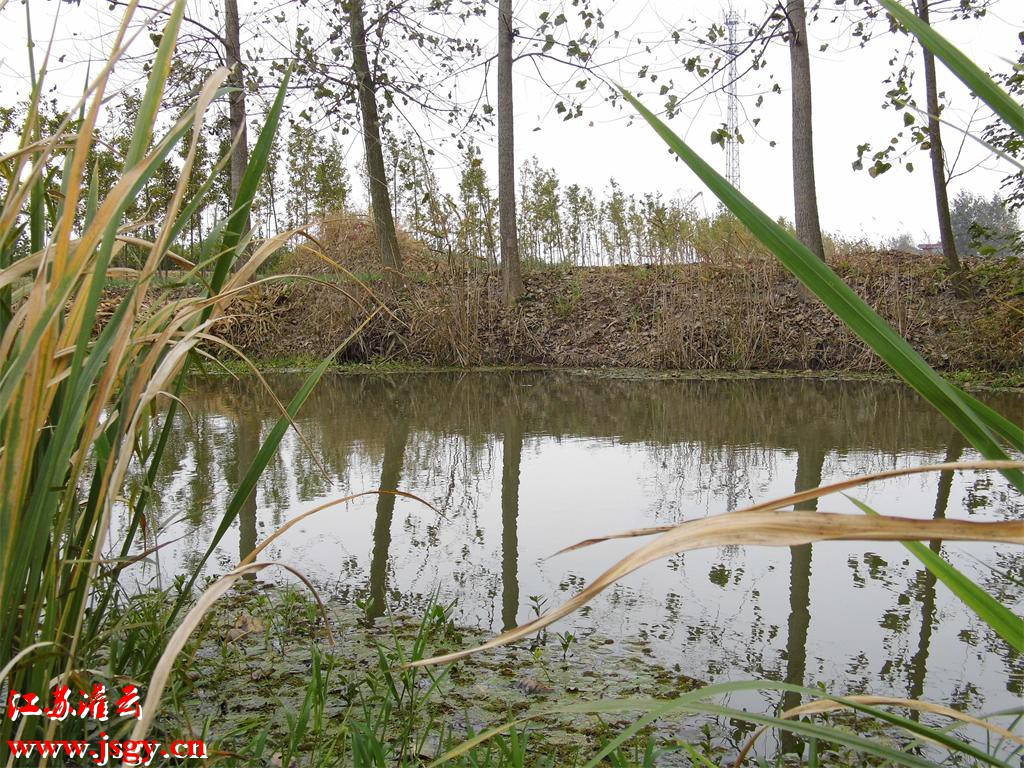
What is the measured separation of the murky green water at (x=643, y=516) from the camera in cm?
235

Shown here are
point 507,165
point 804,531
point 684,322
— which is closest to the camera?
point 804,531

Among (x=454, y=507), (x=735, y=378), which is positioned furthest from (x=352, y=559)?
(x=735, y=378)

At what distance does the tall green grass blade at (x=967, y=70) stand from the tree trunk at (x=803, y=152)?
995cm

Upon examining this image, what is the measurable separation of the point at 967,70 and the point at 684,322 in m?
9.89

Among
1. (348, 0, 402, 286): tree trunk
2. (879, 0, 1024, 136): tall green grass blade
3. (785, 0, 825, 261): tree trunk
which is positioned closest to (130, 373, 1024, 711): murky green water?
(879, 0, 1024, 136): tall green grass blade

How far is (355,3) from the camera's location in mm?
11227

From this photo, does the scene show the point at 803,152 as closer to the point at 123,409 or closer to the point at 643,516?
the point at 643,516

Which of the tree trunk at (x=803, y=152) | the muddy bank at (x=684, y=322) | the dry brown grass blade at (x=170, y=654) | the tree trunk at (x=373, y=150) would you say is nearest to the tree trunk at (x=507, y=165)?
the muddy bank at (x=684, y=322)

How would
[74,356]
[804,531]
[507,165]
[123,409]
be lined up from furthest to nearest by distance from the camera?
[507,165], [123,409], [74,356], [804,531]

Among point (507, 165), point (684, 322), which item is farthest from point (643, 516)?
point (507, 165)

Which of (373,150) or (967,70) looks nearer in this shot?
(967,70)

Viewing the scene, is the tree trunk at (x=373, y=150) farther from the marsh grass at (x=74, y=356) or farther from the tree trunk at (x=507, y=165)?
the marsh grass at (x=74, y=356)

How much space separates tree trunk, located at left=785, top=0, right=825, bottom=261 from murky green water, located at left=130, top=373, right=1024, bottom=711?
3203mm

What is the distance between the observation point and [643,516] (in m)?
3.74
